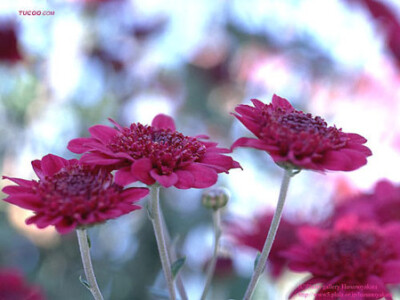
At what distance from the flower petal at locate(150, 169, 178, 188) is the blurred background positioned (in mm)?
645

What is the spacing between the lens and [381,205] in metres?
0.80

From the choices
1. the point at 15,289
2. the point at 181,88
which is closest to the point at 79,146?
the point at 15,289

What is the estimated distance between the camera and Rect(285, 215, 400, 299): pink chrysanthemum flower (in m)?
0.58

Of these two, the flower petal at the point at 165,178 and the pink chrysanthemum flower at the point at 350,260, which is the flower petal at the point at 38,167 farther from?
the pink chrysanthemum flower at the point at 350,260

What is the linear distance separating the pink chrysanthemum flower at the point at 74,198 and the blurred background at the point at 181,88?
2.09 feet

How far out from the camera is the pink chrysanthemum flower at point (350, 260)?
22.9 inches

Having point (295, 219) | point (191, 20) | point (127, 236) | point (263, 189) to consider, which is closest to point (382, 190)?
point (295, 219)

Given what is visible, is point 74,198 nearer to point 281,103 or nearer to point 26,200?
point 26,200

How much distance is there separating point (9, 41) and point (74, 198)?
3.08ft

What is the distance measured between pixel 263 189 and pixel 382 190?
0.56 m

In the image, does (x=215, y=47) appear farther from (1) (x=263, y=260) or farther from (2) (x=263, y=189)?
(1) (x=263, y=260)

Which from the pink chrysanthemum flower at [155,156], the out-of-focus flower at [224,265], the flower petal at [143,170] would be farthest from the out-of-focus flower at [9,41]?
the flower petal at [143,170]

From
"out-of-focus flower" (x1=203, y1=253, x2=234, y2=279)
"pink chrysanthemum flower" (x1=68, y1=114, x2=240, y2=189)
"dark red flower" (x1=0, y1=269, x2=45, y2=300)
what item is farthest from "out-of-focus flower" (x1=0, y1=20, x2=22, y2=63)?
"pink chrysanthemum flower" (x1=68, y1=114, x2=240, y2=189)

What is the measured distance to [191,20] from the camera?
149cm
